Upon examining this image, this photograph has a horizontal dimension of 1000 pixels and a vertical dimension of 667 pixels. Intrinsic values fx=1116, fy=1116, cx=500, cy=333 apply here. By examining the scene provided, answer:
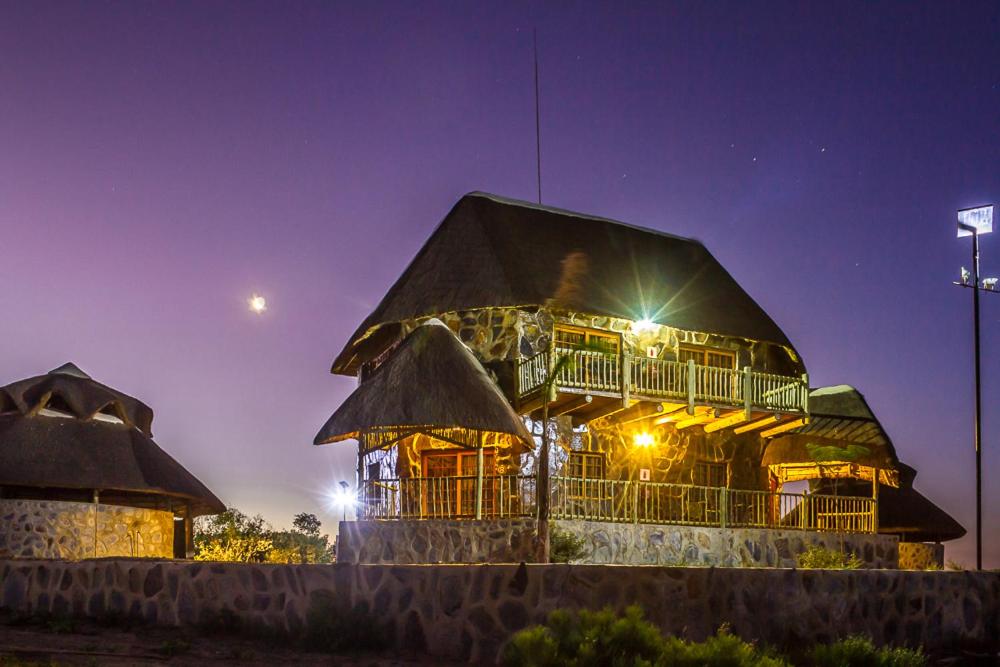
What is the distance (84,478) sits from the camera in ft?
93.4

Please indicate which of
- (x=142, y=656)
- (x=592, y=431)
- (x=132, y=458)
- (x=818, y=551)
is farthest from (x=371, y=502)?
(x=142, y=656)

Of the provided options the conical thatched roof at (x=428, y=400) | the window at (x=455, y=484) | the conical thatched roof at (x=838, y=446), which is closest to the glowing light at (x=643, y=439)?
the window at (x=455, y=484)

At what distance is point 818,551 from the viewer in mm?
25438

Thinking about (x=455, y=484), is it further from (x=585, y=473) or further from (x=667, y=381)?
(x=667, y=381)

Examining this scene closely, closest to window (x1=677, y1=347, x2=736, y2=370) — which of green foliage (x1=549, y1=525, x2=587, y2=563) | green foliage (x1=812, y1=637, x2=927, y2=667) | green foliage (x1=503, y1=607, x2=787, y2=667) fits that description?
green foliage (x1=549, y1=525, x2=587, y2=563)

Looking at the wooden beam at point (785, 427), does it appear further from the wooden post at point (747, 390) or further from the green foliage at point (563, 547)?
the green foliage at point (563, 547)

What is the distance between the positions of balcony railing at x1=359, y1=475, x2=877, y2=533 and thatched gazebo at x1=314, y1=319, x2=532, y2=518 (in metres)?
0.07

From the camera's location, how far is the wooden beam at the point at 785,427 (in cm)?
2822

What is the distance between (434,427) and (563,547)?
3.72m

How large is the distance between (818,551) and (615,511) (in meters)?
4.79

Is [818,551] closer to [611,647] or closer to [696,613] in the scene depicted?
[696,613]

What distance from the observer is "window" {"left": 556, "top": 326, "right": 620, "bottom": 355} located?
26.1 m

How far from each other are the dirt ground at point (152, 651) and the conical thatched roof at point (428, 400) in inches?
375

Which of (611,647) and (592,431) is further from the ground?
(592,431)
